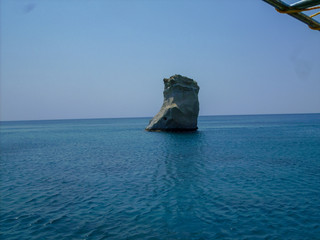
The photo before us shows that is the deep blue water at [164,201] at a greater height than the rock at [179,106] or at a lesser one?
lesser

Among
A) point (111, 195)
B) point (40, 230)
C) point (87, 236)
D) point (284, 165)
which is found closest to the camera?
point (87, 236)

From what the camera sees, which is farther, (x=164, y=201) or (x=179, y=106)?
(x=179, y=106)

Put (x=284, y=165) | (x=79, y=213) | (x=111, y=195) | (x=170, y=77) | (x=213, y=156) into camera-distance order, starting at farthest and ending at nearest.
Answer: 1. (x=170, y=77)
2. (x=213, y=156)
3. (x=284, y=165)
4. (x=111, y=195)
5. (x=79, y=213)

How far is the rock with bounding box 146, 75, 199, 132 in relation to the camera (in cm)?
5594

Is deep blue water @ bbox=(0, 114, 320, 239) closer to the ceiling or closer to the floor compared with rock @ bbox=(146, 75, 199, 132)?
closer to the floor

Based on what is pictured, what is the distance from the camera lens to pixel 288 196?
44.6ft

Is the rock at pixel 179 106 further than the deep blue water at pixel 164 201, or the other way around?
the rock at pixel 179 106

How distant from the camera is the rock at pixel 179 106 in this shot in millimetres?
55938

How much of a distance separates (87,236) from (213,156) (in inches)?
780

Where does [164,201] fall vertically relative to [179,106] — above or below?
below

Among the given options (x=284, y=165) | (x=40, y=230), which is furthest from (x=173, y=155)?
(x=40, y=230)

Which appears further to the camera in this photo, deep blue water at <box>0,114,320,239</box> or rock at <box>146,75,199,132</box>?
rock at <box>146,75,199,132</box>

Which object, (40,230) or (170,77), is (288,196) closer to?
(40,230)

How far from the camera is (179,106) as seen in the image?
5572 centimetres
